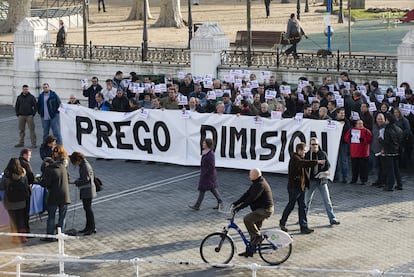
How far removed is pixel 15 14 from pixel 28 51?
13.5 metres

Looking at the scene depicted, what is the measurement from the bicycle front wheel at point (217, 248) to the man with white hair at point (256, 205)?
14.3 inches

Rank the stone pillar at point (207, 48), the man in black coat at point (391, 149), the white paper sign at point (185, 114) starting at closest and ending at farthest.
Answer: the man in black coat at point (391, 149), the white paper sign at point (185, 114), the stone pillar at point (207, 48)

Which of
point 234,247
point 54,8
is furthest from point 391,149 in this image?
point 54,8

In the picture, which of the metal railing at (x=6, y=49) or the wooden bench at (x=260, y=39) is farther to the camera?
the wooden bench at (x=260, y=39)

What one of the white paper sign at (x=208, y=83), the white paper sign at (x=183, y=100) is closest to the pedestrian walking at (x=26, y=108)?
the white paper sign at (x=183, y=100)

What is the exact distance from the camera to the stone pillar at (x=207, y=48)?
29500 millimetres

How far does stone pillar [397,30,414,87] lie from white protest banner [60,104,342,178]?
4664 millimetres

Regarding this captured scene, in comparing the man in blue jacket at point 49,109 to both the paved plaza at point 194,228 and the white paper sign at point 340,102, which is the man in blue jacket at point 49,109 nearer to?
the paved plaza at point 194,228

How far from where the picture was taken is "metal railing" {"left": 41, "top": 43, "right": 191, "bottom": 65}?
30859 millimetres

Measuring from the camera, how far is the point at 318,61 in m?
28.8

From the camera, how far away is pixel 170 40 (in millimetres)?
41500

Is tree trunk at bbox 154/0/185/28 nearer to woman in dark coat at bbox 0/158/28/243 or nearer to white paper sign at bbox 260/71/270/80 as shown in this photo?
white paper sign at bbox 260/71/270/80

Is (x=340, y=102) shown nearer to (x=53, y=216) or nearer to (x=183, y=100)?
(x=183, y=100)

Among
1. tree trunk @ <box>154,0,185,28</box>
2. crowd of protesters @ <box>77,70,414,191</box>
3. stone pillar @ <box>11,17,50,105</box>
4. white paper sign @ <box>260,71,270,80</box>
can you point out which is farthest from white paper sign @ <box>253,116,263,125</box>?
tree trunk @ <box>154,0,185,28</box>
